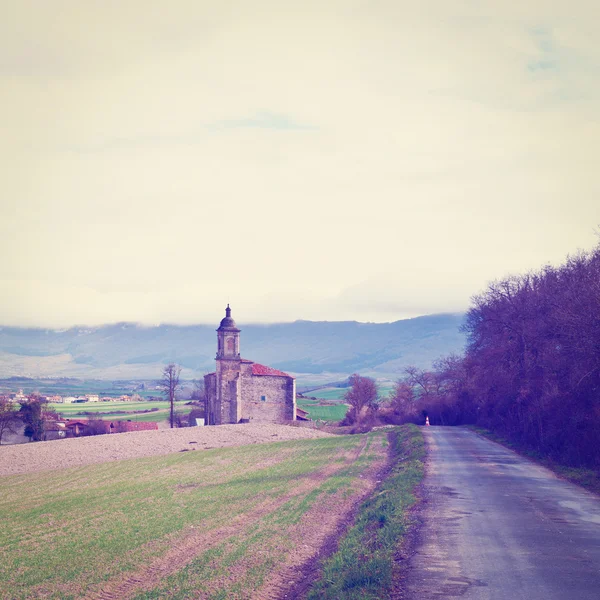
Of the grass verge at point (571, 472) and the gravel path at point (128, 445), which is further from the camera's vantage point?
the gravel path at point (128, 445)

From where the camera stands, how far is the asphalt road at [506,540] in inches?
501

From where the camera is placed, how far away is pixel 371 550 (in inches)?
633

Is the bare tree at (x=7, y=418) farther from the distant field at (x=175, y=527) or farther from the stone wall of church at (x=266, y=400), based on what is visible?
the distant field at (x=175, y=527)

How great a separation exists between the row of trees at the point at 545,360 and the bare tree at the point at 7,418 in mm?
59272

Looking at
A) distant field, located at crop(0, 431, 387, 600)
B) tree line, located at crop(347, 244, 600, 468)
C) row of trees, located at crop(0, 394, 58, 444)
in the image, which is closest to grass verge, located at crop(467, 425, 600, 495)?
tree line, located at crop(347, 244, 600, 468)

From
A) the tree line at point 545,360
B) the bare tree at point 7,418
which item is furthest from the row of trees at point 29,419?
the tree line at point 545,360

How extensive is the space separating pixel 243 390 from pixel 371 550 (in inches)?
2839

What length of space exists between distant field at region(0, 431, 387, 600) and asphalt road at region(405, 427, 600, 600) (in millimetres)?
3278

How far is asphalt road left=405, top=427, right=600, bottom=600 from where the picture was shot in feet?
41.7

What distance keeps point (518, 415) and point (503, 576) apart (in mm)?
34696

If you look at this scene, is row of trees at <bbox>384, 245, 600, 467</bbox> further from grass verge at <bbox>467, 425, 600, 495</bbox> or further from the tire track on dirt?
the tire track on dirt

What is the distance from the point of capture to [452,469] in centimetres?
3048

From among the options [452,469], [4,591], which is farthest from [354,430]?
[4,591]

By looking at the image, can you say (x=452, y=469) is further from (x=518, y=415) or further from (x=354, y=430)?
(x=354, y=430)
